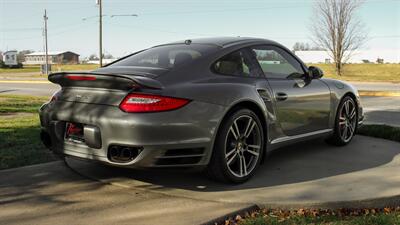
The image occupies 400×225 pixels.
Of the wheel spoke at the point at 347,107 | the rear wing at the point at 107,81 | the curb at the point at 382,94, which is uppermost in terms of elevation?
the rear wing at the point at 107,81

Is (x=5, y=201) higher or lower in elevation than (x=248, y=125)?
lower

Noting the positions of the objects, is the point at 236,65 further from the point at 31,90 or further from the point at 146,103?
the point at 31,90

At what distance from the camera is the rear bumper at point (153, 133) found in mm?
3535

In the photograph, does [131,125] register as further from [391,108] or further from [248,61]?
[391,108]

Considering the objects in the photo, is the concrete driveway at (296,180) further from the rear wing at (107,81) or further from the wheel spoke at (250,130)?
the rear wing at (107,81)

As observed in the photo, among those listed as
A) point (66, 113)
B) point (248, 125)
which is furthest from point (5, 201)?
point (248, 125)

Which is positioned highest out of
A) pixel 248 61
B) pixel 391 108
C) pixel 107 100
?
pixel 248 61

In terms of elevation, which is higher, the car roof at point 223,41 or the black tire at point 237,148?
the car roof at point 223,41

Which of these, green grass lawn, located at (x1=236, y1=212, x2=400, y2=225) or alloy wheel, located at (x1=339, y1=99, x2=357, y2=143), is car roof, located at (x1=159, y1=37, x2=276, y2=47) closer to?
Answer: alloy wheel, located at (x1=339, y1=99, x2=357, y2=143)

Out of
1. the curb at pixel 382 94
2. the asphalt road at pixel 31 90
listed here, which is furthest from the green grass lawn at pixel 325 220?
the asphalt road at pixel 31 90

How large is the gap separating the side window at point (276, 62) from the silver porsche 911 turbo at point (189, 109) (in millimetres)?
13

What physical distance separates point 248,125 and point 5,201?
7.18ft

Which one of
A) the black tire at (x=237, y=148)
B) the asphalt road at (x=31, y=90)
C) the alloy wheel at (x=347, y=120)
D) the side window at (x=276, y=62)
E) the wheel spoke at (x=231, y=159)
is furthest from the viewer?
the asphalt road at (x=31, y=90)

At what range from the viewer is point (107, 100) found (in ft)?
12.2
